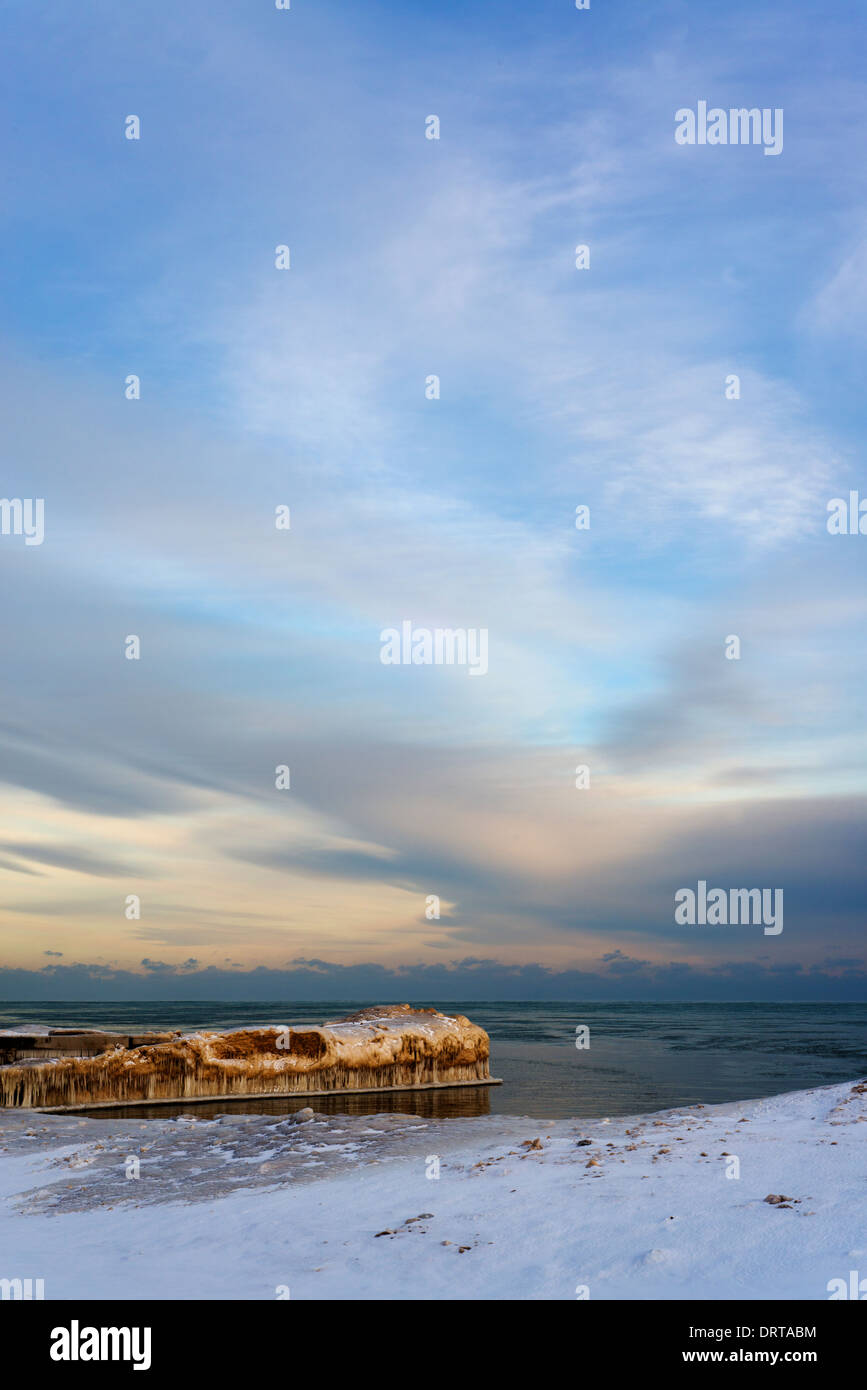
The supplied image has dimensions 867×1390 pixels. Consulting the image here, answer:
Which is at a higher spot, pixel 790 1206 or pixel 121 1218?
pixel 790 1206

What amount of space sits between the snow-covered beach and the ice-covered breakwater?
12843mm

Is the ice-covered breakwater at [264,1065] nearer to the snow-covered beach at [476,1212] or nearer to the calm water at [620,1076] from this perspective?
the calm water at [620,1076]

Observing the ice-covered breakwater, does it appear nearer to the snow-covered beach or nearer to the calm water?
the calm water

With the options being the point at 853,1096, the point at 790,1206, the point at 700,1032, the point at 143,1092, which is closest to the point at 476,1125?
the point at 853,1096

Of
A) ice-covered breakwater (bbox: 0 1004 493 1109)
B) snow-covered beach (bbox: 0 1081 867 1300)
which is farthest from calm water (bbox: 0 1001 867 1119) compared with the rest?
snow-covered beach (bbox: 0 1081 867 1300)

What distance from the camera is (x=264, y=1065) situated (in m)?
35.5

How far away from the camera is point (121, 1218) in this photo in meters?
14.3

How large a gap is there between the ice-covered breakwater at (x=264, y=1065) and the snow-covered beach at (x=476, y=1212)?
12843mm

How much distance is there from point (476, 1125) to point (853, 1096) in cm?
812

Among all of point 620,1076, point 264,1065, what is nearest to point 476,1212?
point 264,1065

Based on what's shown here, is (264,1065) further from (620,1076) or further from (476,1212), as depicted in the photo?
(476,1212)

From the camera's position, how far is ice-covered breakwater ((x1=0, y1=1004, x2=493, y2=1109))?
32.0m

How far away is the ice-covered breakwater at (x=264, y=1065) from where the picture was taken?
32000 millimetres
